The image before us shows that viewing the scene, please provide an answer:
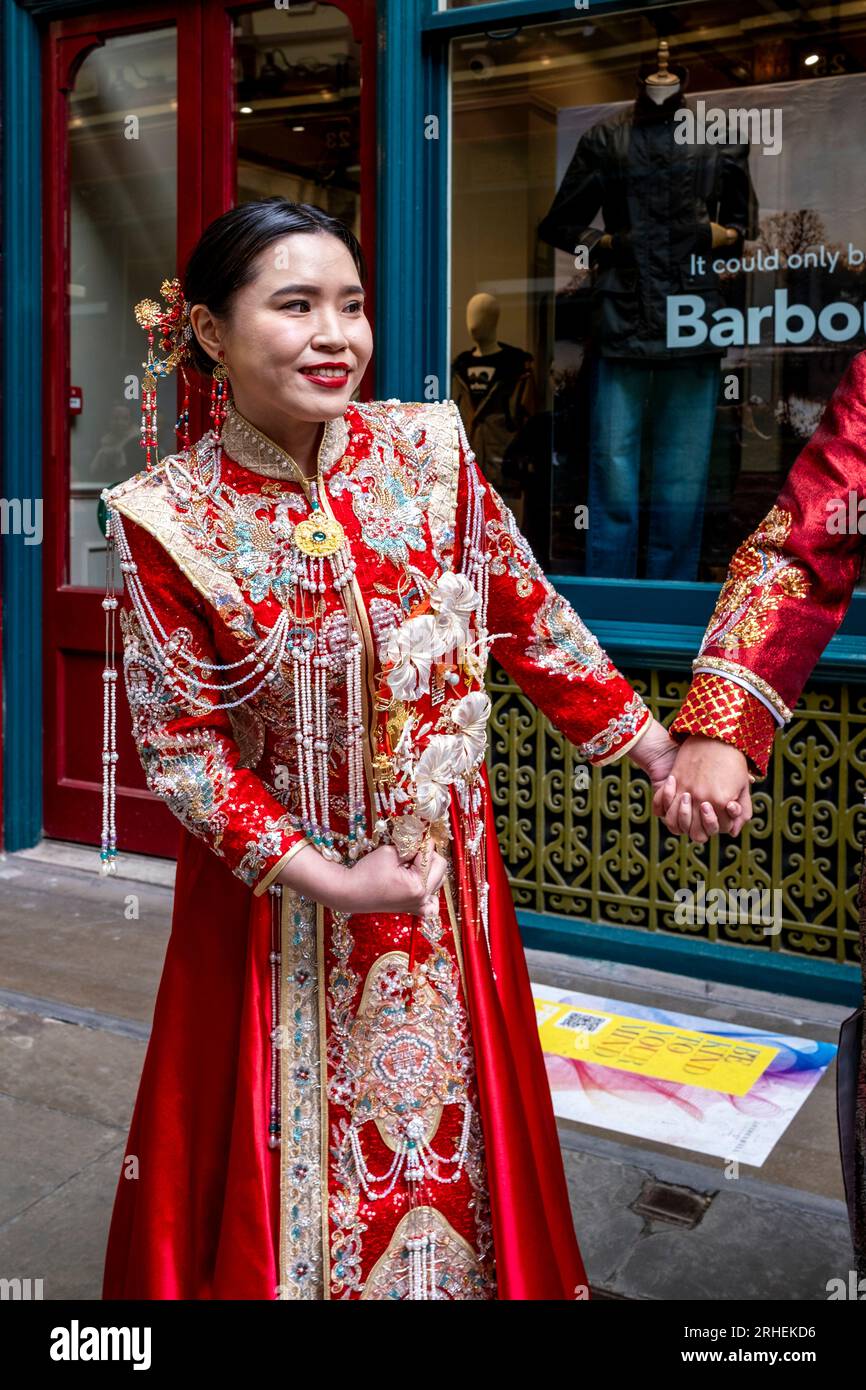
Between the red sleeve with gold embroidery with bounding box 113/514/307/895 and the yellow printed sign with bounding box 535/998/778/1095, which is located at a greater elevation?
the red sleeve with gold embroidery with bounding box 113/514/307/895

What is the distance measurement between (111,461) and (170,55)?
1.60 meters

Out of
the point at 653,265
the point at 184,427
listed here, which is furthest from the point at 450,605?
the point at 653,265

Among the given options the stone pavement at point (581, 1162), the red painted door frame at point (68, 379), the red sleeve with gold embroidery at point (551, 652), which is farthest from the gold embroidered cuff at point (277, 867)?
the red painted door frame at point (68, 379)

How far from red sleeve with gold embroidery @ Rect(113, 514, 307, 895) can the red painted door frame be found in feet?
10.6

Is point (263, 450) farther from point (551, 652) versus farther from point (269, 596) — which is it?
point (551, 652)

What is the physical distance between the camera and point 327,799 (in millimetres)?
2023

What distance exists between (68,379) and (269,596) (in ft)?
13.2

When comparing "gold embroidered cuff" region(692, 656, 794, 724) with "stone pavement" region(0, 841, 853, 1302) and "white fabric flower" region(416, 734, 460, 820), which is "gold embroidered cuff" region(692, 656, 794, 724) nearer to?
"white fabric flower" region(416, 734, 460, 820)

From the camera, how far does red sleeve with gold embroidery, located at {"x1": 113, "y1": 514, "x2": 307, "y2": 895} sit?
74.9 inches

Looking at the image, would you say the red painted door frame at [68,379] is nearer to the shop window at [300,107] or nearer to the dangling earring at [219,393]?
the shop window at [300,107]

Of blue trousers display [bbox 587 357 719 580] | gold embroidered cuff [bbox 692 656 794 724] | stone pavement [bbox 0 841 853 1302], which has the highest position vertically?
blue trousers display [bbox 587 357 719 580]

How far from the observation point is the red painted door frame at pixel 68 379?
16.8 feet

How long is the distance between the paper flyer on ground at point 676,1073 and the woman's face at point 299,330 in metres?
1.99

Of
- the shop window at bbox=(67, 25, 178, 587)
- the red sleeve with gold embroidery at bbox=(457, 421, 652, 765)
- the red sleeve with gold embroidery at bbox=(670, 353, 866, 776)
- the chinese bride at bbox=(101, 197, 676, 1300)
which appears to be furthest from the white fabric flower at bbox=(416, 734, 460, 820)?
the shop window at bbox=(67, 25, 178, 587)
